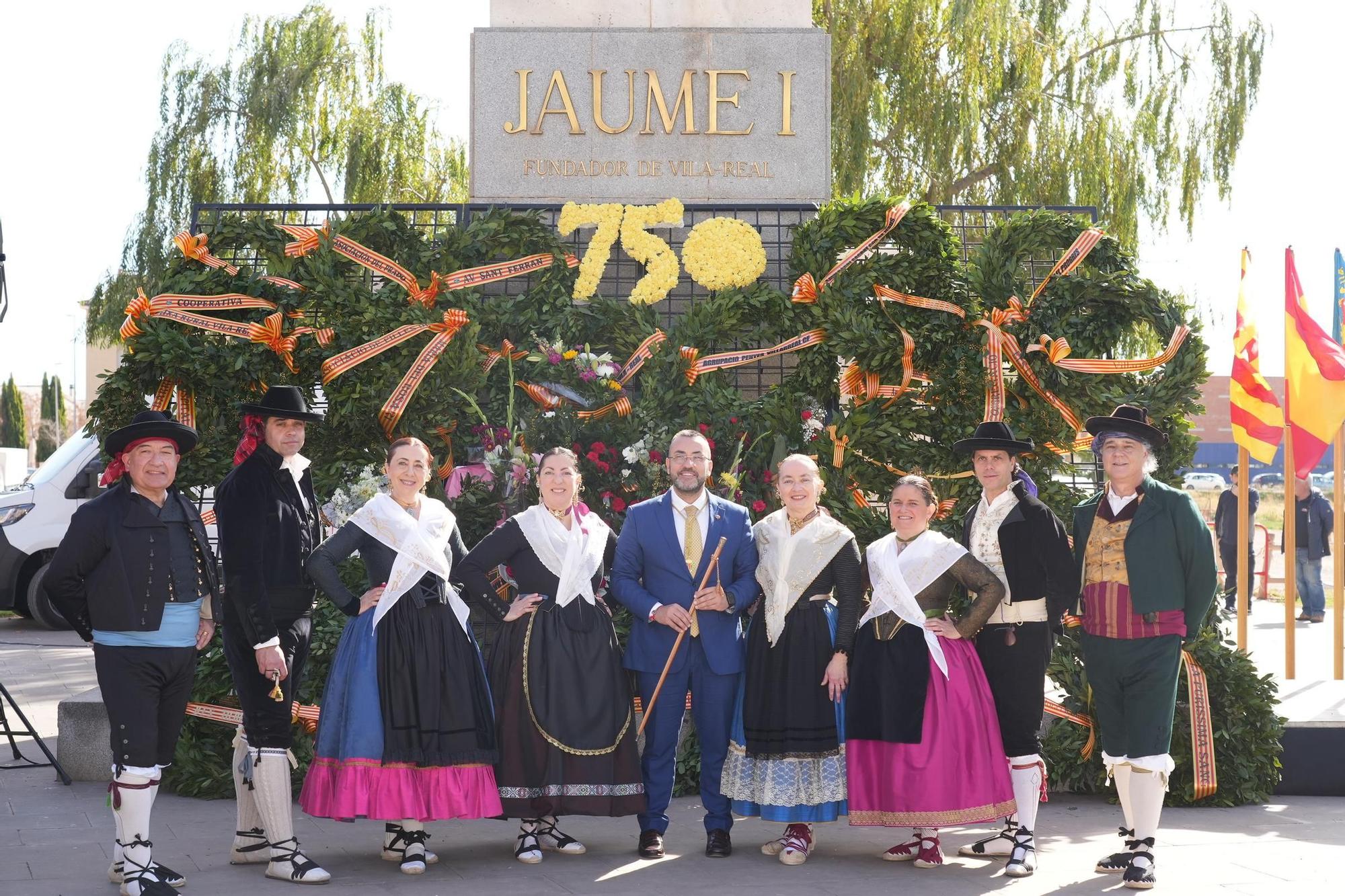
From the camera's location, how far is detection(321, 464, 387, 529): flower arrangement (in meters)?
6.73

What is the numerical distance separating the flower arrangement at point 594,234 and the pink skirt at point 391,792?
3070 millimetres

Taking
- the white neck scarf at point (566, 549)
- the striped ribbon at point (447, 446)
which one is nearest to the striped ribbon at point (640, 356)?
the striped ribbon at point (447, 446)

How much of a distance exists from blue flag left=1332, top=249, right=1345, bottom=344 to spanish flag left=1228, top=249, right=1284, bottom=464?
87 centimetres

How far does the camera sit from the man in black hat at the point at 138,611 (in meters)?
4.99

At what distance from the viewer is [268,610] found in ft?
17.2

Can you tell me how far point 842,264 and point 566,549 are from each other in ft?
8.25

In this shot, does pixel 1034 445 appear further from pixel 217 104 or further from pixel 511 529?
pixel 217 104

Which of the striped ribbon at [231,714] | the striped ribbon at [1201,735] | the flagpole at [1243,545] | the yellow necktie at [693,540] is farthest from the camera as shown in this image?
the flagpole at [1243,545]

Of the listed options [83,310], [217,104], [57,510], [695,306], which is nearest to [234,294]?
[695,306]

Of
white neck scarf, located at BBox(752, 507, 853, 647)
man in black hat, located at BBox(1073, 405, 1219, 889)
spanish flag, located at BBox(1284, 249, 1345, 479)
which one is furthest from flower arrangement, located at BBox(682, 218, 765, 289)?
spanish flag, located at BBox(1284, 249, 1345, 479)

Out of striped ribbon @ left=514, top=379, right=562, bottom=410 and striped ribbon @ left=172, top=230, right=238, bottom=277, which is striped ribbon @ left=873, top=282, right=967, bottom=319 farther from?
striped ribbon @ left=172, top=230, right=238, bottom=277

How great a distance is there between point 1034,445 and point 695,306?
192 cm

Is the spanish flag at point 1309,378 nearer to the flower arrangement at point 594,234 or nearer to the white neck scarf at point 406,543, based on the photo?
the flower arrangement at point 594,234

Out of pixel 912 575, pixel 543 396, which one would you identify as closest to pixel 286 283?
pixel 543 396
